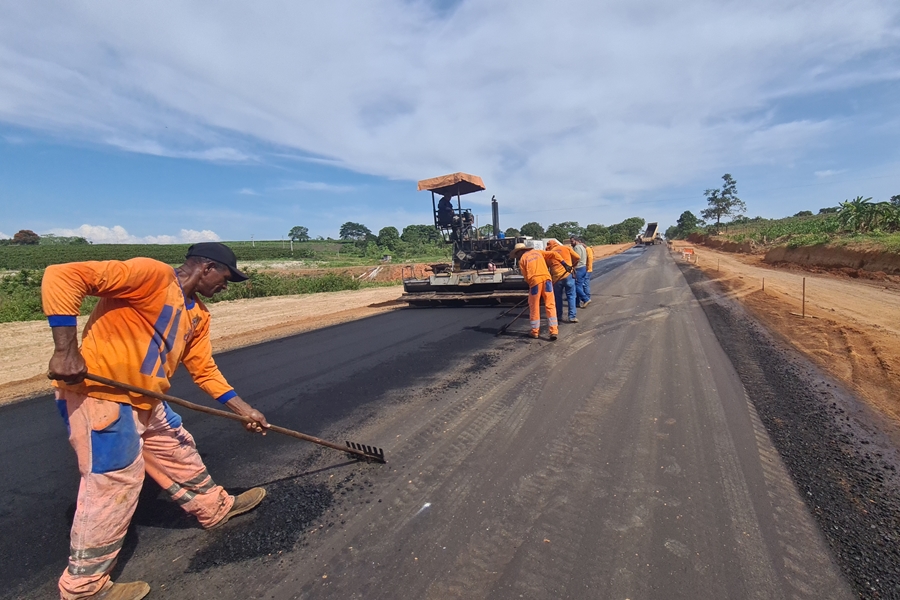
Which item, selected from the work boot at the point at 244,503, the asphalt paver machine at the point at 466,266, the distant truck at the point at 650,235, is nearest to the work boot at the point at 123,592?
the work boot at the point at 244,503

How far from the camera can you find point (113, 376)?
2016 millimetres

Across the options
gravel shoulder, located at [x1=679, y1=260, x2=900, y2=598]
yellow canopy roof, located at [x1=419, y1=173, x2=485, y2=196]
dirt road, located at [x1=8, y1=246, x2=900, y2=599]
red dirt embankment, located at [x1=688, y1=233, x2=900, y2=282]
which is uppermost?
yellow canopy roof, located at [x1=419, y1=173, x2=485, y2=196]

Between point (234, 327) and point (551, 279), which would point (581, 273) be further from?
point (234, 327)

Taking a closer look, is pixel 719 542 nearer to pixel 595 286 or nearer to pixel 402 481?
pixel 402 481

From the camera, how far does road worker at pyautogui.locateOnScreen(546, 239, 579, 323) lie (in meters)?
7.66

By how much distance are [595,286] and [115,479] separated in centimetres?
1348

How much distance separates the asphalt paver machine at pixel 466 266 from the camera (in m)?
9.73

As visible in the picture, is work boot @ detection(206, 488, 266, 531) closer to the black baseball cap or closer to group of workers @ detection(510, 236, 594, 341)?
the black baseball cap

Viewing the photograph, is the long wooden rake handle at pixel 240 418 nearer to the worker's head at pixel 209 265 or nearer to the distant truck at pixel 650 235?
the worker's head at pixel 209 265

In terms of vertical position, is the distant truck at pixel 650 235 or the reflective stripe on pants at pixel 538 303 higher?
the distant truck at pixel 650 235

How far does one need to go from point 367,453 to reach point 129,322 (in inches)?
67.5

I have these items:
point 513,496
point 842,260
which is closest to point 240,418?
point 513,496

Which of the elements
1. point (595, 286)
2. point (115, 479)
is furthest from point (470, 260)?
point (115, 479)

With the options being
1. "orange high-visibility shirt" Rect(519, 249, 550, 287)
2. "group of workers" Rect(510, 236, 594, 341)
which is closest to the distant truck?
"group of workers" Rect(510, 236, 594, 341)
